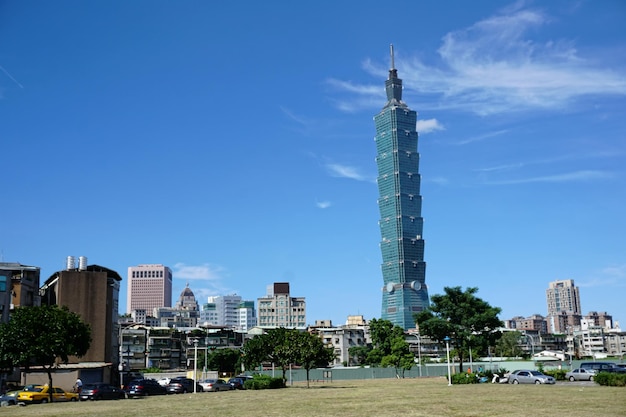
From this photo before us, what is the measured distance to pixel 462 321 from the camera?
297 ft

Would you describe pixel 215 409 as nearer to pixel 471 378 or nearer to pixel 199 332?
pixel 471 378

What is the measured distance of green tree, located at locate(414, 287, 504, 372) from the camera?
90.2 meters

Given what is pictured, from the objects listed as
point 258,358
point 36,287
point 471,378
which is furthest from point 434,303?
point 36,287

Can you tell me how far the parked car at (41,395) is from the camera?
2144 inches

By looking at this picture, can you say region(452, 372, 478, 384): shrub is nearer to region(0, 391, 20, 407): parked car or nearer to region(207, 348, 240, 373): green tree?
region(0, 391, 20, 407): parked car

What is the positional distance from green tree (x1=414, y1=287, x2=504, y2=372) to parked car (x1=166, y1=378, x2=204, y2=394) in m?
35.1

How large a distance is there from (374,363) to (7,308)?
255 ft

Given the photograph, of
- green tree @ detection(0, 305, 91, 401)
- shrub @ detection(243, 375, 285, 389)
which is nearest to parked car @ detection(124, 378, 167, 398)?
green tree @ detection(0, 305, 91, 401)

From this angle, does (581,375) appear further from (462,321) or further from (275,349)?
(275,349)

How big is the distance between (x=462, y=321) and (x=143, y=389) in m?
45.7

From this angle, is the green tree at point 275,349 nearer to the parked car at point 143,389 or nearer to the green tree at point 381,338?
the parked car at point 143,389

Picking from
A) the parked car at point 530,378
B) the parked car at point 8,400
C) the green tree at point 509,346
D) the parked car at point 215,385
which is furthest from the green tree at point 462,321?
the green tree at point 509,346

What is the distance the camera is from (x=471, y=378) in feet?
245

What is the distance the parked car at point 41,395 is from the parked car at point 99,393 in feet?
6.08
